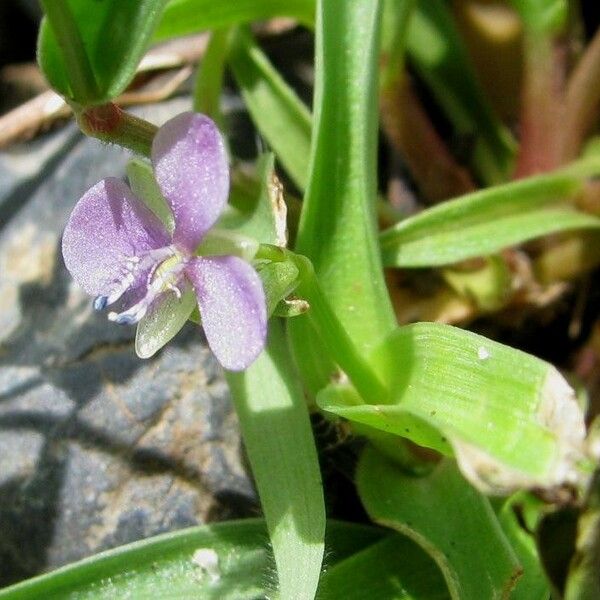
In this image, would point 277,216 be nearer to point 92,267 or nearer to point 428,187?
point 92,267

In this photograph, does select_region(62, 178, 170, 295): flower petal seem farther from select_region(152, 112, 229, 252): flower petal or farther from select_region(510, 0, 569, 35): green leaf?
select_region(510, 0, 569, 35): green leaf

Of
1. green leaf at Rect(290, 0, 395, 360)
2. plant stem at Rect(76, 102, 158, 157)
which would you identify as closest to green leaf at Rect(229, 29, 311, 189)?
green leaf at Rect(290, 0, 395, 360)

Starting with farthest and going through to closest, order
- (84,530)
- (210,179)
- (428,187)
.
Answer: (428,187) < (84,530) < (210,179)

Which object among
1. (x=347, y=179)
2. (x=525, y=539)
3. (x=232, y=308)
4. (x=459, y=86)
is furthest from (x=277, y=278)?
(x=459, y=86)

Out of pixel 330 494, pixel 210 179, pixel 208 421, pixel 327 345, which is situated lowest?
pixel 330 494

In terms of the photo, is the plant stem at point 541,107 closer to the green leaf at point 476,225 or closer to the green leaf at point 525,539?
the green leaf at point 476,225

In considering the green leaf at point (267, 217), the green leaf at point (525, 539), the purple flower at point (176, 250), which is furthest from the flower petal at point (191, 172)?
the green leaf at point (525, 539)

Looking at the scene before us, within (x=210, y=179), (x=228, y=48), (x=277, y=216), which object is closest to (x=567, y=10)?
(x=228, y=48)
